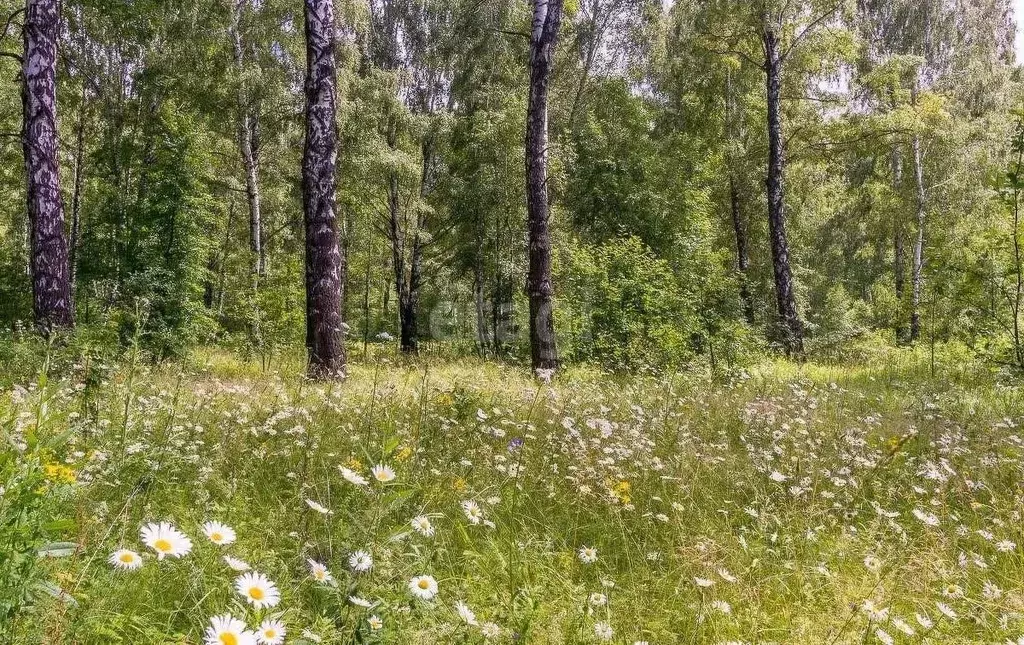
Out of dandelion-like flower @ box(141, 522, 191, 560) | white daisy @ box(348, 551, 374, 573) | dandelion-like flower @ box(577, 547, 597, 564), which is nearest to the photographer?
dandelion-like flower @ box(141, 522, 191, 560)

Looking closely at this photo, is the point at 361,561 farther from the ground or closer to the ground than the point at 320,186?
closer to the ground

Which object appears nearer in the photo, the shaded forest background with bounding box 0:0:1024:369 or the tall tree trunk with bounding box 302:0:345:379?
the tall tree trunk with bounding box 302:0:345:379

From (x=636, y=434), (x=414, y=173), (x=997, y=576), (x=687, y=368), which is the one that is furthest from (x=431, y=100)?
(x=997, y=576)

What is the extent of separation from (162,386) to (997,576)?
603 cm

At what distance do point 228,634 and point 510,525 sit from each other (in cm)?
192

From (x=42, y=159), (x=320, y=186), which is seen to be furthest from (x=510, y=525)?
(x=42, y=159)

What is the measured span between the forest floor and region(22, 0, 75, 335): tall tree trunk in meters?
3.63

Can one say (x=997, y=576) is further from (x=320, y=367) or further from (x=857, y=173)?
(x=857, y=173)

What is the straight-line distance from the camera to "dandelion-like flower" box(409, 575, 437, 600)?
63.9 inches

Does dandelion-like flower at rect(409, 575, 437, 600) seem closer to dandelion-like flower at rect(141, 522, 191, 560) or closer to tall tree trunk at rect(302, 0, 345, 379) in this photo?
dandelion-like flower at rect(141, 522, 191, 560)

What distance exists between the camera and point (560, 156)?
19.5 m

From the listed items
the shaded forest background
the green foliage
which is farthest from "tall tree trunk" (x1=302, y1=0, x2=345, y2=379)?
the green foliage

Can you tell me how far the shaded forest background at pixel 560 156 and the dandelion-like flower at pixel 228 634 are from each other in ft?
31.1

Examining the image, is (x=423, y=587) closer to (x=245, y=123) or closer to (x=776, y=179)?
(x=776, y=179)
